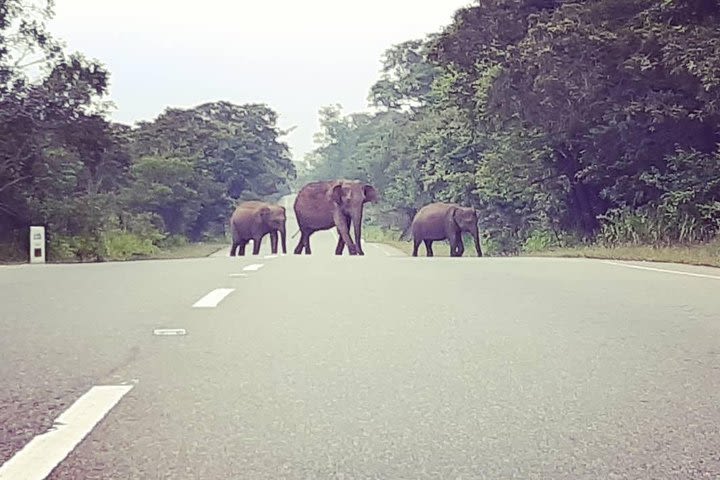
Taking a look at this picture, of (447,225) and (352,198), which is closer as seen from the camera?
(352,198)

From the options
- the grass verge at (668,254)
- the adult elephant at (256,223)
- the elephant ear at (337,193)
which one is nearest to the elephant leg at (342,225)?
the elephant ear at (337,193)

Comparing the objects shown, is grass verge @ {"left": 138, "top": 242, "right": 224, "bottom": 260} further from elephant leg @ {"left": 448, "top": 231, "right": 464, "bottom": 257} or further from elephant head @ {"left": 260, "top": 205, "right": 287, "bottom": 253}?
elephant leg @ {"left": 448, "top": 231, "right": 464, "bottom": 257}

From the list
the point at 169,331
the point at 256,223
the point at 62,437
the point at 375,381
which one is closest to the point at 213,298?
the point at 169,331

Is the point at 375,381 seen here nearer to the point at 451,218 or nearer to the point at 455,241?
the point at 451,218

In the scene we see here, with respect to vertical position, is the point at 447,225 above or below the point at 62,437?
above

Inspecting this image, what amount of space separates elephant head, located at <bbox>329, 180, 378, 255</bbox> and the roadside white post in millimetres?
12978

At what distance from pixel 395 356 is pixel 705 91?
15123 mm

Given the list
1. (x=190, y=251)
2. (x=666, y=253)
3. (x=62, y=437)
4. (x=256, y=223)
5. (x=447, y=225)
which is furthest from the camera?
(x=190, y=251)

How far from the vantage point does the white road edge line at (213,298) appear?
10.4 metres

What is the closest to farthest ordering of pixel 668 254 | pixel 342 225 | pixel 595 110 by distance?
pixel 668 254 → pixel 595 110 → pixel 342 225

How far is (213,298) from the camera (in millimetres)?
11109

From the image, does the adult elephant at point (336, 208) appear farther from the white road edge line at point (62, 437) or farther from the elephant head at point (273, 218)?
the white road edge line at point (62, 437)

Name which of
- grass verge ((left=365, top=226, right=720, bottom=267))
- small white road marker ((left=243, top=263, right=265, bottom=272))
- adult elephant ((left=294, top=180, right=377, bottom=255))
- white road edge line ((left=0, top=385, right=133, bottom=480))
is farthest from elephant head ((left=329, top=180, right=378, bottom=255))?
white road edge line ((left=0, top=385, right=133, bottom=480))

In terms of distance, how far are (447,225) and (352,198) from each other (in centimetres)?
453
